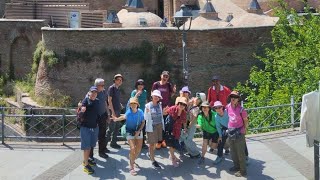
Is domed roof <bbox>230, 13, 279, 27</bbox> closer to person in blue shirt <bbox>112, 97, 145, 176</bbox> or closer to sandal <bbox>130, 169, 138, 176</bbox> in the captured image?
person in blue shirt <bbox>112, 97, 145, 176</bbox>

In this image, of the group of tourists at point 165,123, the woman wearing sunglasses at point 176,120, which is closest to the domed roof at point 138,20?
the group of tourists at point 165,123

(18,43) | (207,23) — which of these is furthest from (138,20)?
(18,43)

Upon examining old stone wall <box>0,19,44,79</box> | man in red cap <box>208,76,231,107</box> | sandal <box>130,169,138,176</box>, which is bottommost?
sandal <box>130,169,138,176</box>

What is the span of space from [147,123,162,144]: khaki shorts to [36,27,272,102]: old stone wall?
48.7 ft

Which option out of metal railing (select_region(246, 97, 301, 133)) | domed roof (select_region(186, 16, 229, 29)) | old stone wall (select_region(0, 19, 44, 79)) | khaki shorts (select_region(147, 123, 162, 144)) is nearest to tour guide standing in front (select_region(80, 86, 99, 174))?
khaki shorts (select_region(147, 123, 162, 144))

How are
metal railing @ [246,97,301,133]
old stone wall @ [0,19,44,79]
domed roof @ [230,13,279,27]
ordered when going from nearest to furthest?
1. metal railing @ [246,97,301,133]
2. old stone wall @ [0,19,44,79]
3. domed roof @ [230,13,279,27]

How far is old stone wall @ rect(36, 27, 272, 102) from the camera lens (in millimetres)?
25984

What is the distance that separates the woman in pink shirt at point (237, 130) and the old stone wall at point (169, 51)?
1520cm

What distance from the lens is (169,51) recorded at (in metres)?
26.1

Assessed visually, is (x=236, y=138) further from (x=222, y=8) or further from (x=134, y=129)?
(x=222, y=8)

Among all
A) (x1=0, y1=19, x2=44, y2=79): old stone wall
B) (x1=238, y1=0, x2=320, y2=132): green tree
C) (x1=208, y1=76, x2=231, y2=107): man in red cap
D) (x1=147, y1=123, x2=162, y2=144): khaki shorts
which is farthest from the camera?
(x1=0, y1=19, x2=44, y2=79): old stone wall

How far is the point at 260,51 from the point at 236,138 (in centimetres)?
1669

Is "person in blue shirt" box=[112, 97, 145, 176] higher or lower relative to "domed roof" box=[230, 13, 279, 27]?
lower

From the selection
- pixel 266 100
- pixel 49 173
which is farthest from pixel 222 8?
pixel 49 173
